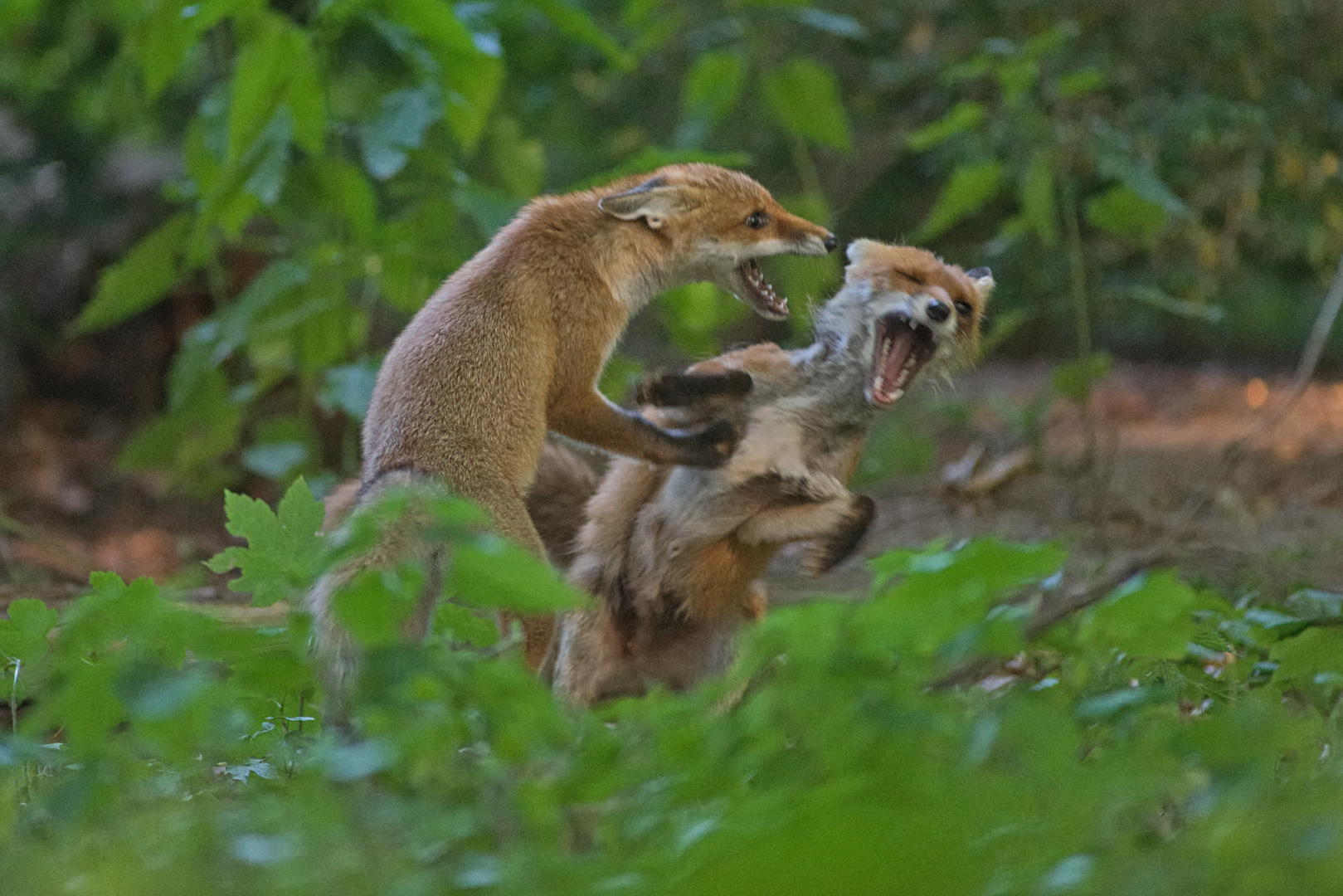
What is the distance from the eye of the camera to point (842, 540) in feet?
12.3

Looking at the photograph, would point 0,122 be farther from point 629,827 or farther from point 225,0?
point 629,827

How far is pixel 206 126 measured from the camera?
4984 mm

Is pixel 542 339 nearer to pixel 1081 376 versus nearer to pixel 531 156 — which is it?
pixel 531 156

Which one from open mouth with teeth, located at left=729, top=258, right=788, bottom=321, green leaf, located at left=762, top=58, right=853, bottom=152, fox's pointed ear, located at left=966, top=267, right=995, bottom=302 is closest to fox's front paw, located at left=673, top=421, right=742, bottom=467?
open mouth with teeth, located at left=729, top=258, right=788, bottom=321

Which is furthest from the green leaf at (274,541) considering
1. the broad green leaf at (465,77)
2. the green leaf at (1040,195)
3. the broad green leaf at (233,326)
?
the green leaf at (1040,195)

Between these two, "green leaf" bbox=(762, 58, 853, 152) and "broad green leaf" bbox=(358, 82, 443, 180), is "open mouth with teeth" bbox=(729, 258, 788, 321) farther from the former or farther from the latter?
"green leaf" bbox=(762, 58, 853, 152)

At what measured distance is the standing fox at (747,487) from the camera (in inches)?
151

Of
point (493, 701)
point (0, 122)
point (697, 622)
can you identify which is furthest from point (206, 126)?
point (0, 122)

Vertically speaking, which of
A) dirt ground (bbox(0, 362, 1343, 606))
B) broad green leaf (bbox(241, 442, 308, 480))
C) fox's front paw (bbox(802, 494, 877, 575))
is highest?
broad green leaf (bbox(241, 442, 308, 480))

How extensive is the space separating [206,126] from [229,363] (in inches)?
119

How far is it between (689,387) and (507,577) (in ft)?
6.51

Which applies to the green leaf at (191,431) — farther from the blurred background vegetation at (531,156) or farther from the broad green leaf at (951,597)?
the broad green leaf at (951,597)

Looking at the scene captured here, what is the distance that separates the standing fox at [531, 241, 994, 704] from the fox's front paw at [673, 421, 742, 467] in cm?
4

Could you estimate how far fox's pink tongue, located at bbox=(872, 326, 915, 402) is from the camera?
392 centimetres
